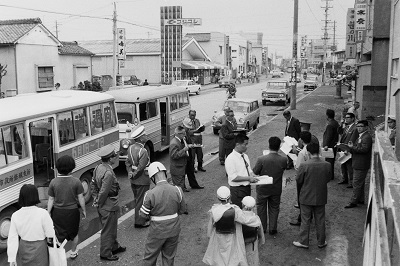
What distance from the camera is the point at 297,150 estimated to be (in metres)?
8.84

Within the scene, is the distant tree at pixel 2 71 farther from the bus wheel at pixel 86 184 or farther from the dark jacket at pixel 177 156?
the dark jacket at pixel 177 156

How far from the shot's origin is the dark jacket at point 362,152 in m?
8.59

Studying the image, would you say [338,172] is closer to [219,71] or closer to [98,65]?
Result: [98,65]

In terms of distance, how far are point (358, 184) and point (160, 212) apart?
488 cm

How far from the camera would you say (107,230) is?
684 cm

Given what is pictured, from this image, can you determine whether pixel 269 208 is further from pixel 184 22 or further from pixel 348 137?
pixel 184 22

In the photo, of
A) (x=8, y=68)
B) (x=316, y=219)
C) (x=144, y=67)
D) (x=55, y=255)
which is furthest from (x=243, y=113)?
(x=144, y=67)

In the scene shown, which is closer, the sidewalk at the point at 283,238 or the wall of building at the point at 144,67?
the sidewalk at the point at 283,238

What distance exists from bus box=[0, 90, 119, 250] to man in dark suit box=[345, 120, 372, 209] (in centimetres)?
579

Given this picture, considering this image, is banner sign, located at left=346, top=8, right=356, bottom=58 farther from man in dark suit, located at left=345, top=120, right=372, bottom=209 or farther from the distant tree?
the distant tree

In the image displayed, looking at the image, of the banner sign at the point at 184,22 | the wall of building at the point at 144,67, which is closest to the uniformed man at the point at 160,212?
the banner sign at the point at 184,22

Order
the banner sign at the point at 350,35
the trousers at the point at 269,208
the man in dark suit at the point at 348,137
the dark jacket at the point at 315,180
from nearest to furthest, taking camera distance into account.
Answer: the dark jacket at the point at 315,180 → the trousers at the point at 269,208 → the man in dark suit at the point at 348,137 → the banner sign at the point at 350,35

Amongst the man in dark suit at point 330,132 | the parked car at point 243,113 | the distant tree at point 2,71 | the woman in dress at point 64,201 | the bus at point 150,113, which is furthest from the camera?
the distant tree at point 2,71

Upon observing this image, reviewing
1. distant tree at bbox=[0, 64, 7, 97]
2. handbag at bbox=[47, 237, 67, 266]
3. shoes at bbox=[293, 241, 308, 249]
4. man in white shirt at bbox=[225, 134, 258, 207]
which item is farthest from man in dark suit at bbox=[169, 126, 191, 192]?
distant tree at bbox=[0, 64, 7, 97]
